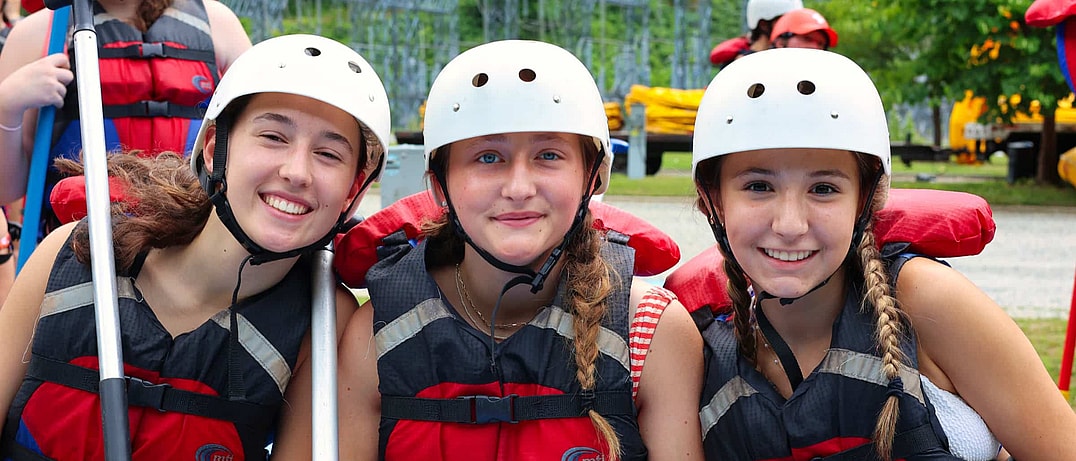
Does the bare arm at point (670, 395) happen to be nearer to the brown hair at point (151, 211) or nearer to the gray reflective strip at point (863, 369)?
the gray reflective strip at point (863, 369)

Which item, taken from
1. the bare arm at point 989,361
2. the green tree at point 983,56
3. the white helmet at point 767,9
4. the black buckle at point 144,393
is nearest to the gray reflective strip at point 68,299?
the black buckle at point 144,393

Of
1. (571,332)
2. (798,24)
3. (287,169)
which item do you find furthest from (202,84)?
(798,24)

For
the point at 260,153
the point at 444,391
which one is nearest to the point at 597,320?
the point at 444,391

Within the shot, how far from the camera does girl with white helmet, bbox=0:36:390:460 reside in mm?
2926

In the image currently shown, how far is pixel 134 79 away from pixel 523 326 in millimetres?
1879

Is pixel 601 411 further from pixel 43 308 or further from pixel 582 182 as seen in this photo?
pixel 43 308

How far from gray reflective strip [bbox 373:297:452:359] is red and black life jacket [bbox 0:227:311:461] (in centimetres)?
30

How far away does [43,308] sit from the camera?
9.85ft

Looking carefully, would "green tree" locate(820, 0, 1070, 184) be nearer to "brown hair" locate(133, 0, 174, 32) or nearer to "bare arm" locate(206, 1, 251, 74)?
"bare arm" locate(206, 1, 251, 74)

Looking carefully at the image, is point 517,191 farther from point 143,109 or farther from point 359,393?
point 143,109

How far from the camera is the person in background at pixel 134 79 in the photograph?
12.9 feet

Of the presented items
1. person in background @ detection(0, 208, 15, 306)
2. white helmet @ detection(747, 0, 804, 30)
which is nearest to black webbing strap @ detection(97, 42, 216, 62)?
person in background @ detection(0, 208, 15, 306)

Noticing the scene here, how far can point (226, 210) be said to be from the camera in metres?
2.97

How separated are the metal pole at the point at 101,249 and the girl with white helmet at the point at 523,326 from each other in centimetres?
62
